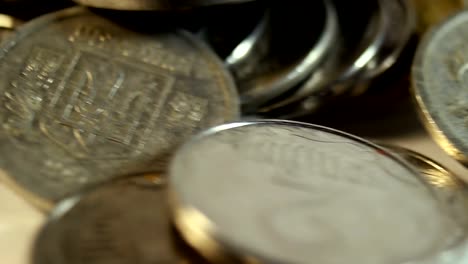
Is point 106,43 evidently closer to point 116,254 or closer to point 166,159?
point 166,159

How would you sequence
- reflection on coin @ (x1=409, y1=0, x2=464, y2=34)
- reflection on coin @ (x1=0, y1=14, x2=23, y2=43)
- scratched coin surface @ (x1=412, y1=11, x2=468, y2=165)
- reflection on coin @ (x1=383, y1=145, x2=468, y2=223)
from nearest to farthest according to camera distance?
reflection on coin @ (x1=383, y1=145, x2=468, y2=223) → scratched coin surface @ (x1=412, y1=11, x2=468, y2=165) → reflection on coin @ (x1=0, y1=14, x2=23, y2=43) → reflection on coin @ (x1=409, y1=0, x2=464, y2=34)

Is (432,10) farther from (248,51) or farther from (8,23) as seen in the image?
(8,23)

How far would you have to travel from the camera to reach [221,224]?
1.57 feet

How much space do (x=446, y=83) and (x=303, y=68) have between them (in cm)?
17

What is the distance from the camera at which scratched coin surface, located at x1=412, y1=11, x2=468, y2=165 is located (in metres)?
0.69

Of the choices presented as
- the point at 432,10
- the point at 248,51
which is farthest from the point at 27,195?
the point at 432,10

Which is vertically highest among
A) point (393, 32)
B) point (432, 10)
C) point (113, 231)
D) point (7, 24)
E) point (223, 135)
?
point (432, 10)

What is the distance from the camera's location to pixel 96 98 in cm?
71

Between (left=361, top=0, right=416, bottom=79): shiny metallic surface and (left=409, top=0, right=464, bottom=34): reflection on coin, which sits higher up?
(left=409, top=0, right=464, bottom=34): reflection on coin

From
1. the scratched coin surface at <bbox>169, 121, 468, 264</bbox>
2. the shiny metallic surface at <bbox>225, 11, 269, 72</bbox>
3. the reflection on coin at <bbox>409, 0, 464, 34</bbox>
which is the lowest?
the scratched coin surface at <bbox>169, 121, 468, 264</bbox>

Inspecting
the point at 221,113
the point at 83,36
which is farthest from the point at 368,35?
the point at 83,36

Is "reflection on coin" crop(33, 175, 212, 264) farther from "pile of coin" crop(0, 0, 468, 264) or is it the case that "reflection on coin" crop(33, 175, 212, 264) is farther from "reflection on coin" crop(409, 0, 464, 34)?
"reflection on coin" crop(409, 0, 464, 34)

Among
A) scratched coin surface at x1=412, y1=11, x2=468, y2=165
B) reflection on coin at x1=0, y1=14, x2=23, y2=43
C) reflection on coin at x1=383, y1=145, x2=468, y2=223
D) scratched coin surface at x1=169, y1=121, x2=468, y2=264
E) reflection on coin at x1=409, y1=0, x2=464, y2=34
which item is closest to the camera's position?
scratched coin surface at x1=169, y1=121, x2=468, y2=264

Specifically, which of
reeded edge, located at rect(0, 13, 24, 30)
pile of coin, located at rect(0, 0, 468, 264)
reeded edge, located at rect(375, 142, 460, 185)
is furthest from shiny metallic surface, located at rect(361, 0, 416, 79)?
reeded edge, located at rect(0, 13, 24, 30)
